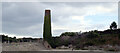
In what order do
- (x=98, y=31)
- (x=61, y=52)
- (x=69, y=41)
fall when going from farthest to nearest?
(x=98, y=31), (x=69, y=41), (x=61, y=52)

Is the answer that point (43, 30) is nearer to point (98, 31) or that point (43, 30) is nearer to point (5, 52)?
point (98, 31)

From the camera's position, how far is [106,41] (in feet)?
52.0

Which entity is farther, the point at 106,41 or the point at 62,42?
the point at 62,42

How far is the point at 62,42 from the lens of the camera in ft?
60.2

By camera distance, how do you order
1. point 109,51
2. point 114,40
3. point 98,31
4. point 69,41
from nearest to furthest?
1. point 109,51
2. point 114,40
3. point 69,41
4. point 98,31

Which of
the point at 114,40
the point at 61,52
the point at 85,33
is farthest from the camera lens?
the point at 85,33

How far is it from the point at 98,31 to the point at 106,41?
4709 millimetres

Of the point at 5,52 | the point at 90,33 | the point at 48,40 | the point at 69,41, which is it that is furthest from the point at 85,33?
the point at 5,52

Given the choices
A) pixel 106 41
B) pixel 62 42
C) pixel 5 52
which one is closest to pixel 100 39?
pixel 106 41

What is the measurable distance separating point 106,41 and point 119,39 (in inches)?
44.6

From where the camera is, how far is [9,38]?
67.4ft

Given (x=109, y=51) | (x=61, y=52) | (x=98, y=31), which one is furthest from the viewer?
(x=98, y=31)

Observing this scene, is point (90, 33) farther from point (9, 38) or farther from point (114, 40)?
point (9, 38)

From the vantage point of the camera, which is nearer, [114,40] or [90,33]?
[114,40]
